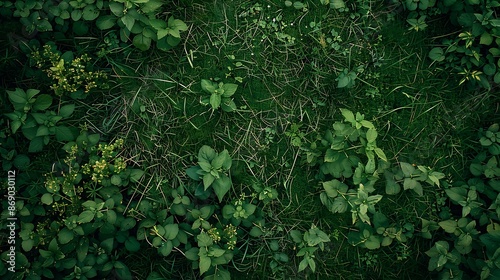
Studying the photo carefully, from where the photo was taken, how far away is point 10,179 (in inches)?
126

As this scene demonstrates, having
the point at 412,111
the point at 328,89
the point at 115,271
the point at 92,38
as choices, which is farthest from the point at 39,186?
the point at 412,111

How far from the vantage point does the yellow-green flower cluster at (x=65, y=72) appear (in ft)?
10.3

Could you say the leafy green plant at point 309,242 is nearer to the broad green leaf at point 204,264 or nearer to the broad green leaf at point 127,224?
the broad green leaf at point 204,264

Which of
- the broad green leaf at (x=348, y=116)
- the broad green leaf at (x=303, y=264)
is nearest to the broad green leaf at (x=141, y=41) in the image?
the broad green leaf at (x=348, y=116)

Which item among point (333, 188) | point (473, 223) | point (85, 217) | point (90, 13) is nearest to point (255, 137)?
point (333, 188)

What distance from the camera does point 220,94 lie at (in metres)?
3.28

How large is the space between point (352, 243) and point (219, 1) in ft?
6.37

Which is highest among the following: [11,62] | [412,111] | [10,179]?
[11,62]

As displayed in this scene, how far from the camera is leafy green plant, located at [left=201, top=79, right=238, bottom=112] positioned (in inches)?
128

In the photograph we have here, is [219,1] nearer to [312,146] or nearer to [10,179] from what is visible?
[312,146]

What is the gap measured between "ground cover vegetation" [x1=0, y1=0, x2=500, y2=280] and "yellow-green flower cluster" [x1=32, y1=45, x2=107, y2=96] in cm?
1

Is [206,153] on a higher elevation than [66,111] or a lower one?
lower

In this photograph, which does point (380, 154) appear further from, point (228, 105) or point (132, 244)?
point (132, 244)

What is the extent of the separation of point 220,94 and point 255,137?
16.2 inches
